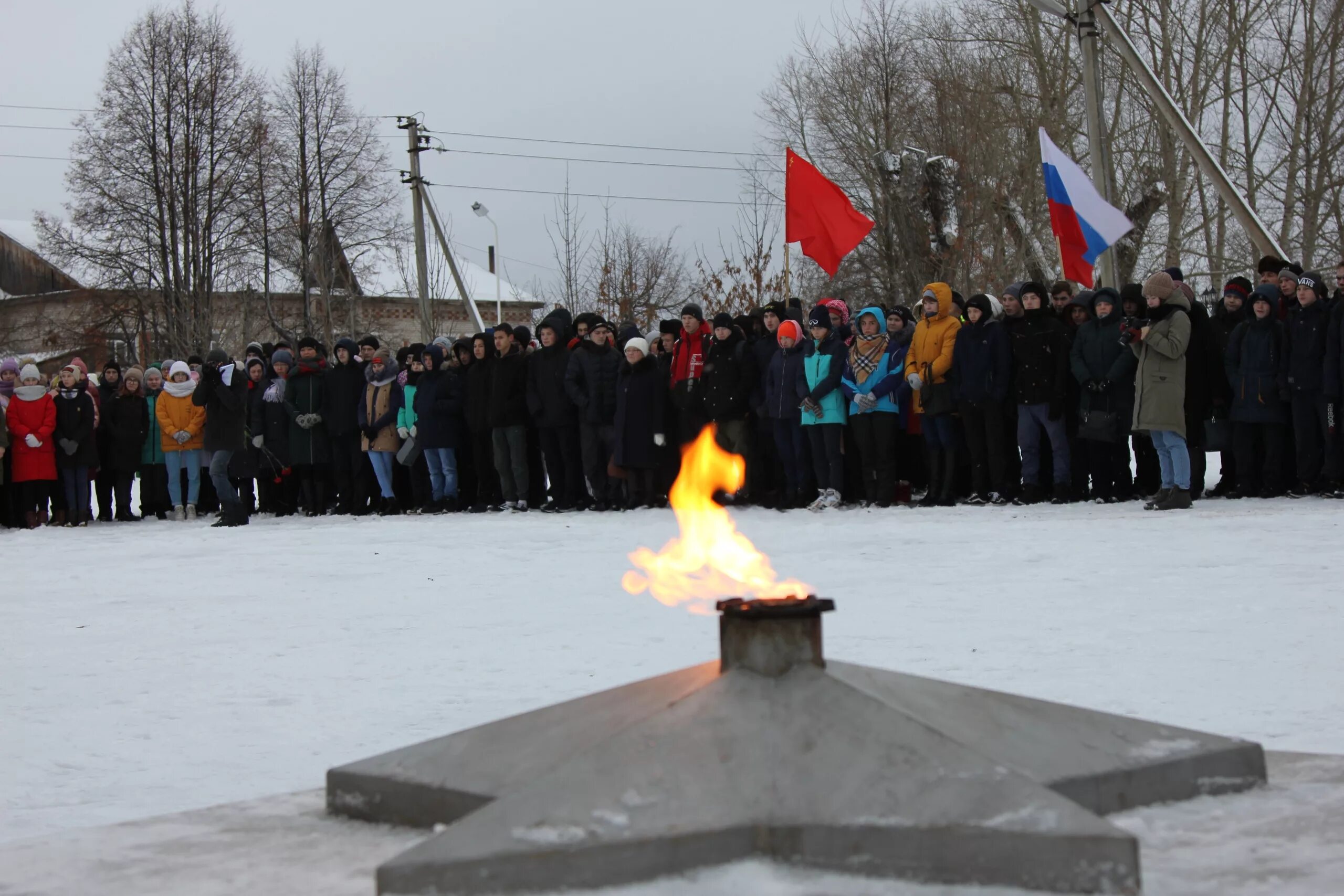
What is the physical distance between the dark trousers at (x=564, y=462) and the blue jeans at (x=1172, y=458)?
584 centimetres

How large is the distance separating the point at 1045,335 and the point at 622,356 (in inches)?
179

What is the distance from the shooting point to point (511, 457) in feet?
48.6

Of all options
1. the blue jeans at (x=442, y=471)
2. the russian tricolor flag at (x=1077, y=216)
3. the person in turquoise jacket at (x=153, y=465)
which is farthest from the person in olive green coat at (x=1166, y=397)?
the person in turquoise jacket at (x=153, y=465)

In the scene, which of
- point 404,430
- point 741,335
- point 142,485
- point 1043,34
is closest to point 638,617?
point 741,335

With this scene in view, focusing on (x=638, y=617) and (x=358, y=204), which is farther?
(x=358, y=204)

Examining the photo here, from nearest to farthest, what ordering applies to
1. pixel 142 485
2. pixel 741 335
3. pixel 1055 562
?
pixel 1055 562, pixel 741 335, pixel 142 485

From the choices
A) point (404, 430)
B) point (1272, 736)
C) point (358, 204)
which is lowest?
point (1272, 736)

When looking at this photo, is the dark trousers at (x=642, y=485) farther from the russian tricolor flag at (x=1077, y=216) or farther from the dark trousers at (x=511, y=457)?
the russian tricolor flag at (x=1077, y=216)

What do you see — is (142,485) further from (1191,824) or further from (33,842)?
(1191,824)

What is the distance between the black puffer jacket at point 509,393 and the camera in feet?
47.8

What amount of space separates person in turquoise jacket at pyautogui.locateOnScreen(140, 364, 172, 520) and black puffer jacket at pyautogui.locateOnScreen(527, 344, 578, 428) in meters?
4.95

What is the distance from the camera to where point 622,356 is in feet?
48.2

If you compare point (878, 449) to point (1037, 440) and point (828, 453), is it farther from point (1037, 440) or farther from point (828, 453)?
point (1037, 440)

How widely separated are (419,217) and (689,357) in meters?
18.4
